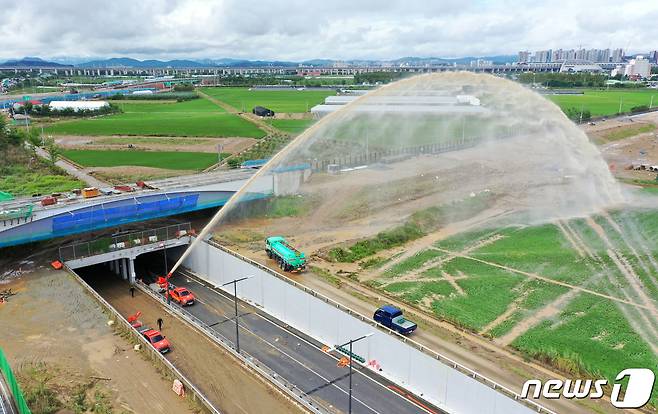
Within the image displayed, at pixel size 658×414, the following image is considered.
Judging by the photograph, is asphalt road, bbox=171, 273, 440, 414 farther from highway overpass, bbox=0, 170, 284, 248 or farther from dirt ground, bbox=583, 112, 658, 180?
dirt ground, bbox=583, 112, 658, 180

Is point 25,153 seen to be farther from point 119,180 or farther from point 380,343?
point 380,343

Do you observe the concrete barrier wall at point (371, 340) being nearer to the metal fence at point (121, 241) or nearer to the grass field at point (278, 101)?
the metal fence at point (121, 241)

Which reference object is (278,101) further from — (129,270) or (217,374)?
(217,374)

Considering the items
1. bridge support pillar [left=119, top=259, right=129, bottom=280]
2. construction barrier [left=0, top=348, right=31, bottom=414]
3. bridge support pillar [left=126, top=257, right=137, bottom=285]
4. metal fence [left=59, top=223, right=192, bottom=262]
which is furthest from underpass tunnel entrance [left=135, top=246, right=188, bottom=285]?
construction barrier [left=0, top=348, right=31, bottom=414]

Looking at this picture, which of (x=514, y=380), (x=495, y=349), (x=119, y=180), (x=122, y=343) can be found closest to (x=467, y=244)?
(x=495, y=349)

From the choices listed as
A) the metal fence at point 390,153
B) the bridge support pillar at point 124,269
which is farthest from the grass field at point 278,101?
the bridge support pillar at point 124,269

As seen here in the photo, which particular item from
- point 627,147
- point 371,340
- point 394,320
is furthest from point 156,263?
point 627,147

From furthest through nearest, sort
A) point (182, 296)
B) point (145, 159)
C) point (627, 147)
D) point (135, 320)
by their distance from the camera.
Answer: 1. point (627, 147)
2. point (145, 159)
3. point (182, 296)
4. point (135, 320)
